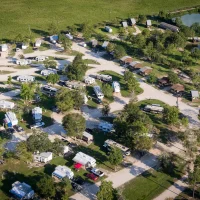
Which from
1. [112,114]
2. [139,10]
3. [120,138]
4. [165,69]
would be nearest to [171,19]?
[139,10]

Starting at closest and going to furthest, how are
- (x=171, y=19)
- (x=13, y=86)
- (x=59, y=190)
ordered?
1. (x=59, y=190)
2. (x=13, y=86)
3. (x=171, y=19)

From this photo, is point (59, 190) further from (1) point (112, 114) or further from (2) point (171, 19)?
(2) point (171, 19)

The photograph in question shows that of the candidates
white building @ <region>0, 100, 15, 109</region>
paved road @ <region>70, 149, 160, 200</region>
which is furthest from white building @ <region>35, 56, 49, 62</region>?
paved road @ <region>70, 149, 160, 200</region>

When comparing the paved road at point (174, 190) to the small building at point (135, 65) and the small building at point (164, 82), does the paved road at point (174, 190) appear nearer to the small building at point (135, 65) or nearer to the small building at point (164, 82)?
the small building at point (164, 82)

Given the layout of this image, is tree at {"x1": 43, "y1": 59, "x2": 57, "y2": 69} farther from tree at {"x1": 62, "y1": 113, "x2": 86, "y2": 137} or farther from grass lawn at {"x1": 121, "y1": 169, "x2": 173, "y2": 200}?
grass lawn at {"x1": 121, "y1": 169, "x2": 173, "y2": 200}

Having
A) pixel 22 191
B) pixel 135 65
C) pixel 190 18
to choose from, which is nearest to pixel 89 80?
pixel 135 65

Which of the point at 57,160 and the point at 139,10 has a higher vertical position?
the point at 139,10
